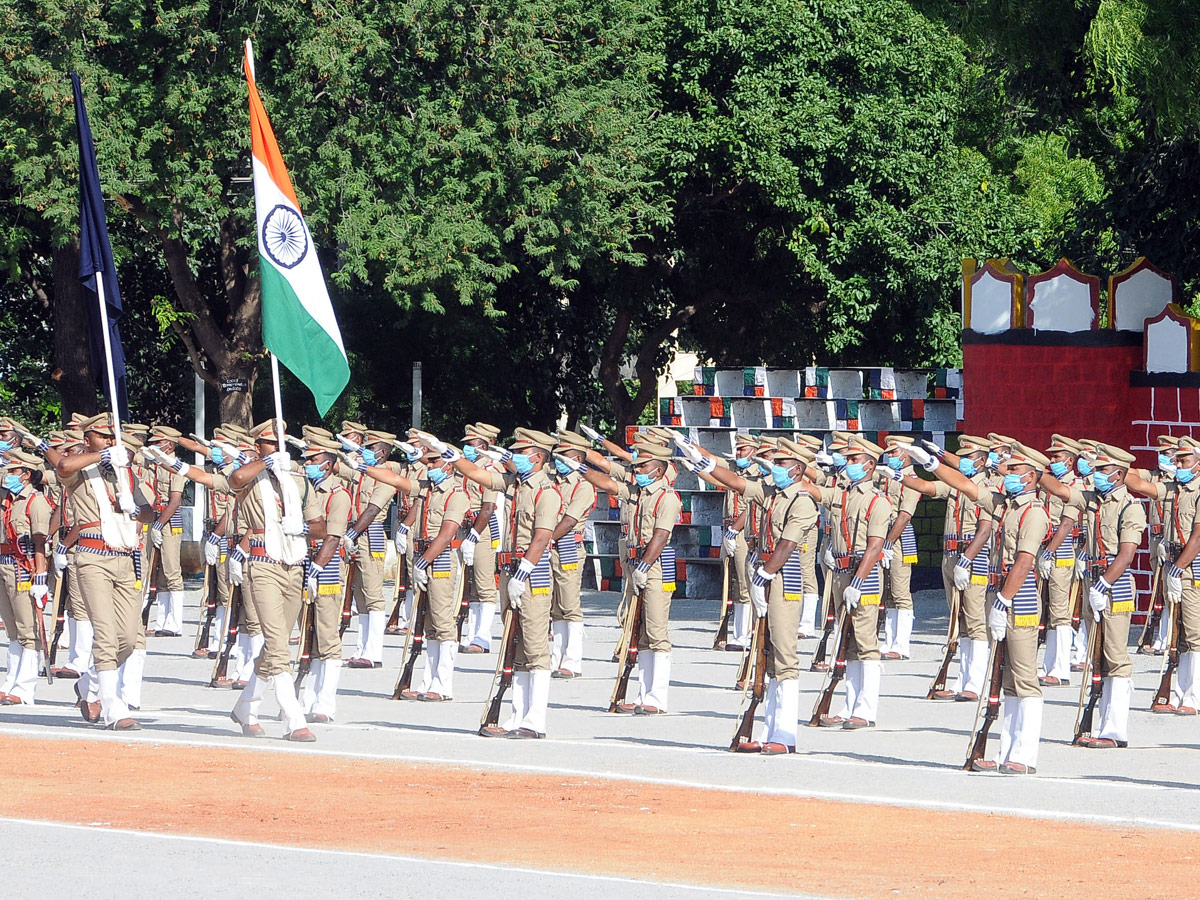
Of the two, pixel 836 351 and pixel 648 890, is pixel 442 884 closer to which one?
pixel 648 890

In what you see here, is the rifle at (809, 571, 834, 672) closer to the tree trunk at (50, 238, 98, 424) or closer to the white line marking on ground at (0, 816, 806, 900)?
the white line marking on ground at (0, 816, 806, 900)

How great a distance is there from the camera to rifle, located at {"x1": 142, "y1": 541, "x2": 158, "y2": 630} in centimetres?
1995

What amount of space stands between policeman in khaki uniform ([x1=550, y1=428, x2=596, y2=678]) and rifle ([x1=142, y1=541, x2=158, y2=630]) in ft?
15.9

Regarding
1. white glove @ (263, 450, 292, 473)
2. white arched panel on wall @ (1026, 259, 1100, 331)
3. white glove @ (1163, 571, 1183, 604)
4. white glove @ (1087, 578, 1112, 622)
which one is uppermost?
white arched panel on wall @ (1026, 259, 1100, 331)

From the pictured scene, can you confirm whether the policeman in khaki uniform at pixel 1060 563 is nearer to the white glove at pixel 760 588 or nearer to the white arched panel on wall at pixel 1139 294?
the white glove at pixel 760 588

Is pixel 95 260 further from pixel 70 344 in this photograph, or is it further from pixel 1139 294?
pixel 70 344

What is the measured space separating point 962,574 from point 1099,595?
232 centimetres

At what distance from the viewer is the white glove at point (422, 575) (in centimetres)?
1584

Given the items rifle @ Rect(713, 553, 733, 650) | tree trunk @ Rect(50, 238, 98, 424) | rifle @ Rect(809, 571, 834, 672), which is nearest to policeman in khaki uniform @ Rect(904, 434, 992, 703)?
rifle @ Rect(809, 571, 834, 672)

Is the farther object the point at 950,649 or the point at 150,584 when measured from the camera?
the point at 150,584

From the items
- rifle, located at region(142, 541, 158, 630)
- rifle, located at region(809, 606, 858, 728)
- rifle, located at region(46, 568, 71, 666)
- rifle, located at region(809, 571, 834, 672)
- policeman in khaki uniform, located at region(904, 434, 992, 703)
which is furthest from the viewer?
rifle, located at region(142, 541, 158, 630)

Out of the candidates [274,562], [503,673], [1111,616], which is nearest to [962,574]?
[1111,616]

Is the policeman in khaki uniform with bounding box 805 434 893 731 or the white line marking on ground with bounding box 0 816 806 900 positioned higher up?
the policeman in khaki uniform with bounding box 805 434 893 731

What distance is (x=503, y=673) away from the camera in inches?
539
